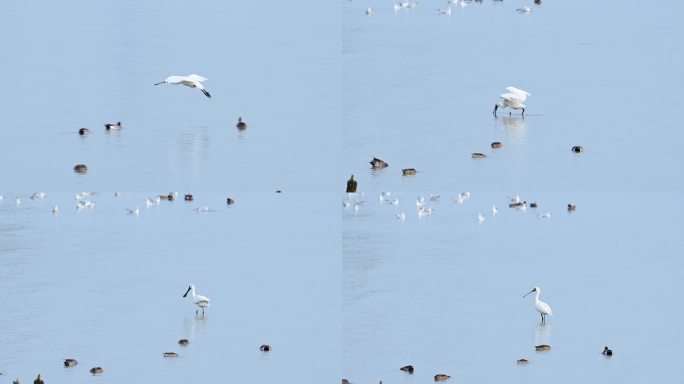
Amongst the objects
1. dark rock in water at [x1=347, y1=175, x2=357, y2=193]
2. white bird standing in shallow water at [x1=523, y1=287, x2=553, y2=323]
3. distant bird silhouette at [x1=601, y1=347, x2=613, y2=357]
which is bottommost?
distant bird silhouette at [x1=601, y1=347, x2=613, y2=357]

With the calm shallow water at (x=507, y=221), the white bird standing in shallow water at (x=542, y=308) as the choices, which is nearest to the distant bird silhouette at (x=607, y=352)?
the calm shallow water at (x=507, y=221)

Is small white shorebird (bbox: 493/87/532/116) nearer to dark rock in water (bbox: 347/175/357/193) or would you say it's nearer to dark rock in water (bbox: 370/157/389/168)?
dark rock in water (bbox: 370/157/389/168)

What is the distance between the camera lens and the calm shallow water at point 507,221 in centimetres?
1501

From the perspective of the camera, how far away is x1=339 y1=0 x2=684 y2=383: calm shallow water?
49.2ft

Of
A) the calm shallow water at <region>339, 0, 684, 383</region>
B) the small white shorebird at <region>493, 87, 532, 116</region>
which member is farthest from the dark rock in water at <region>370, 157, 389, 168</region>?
the small white shorebird at <region>493, 87, 532, 116</region>

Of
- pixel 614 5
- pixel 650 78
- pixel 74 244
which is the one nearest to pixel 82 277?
pixel 74 244

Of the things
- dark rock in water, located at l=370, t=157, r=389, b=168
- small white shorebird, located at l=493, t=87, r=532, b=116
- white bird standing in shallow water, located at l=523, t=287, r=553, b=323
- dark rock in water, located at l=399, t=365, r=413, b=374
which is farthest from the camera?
small white shorebird, located at l=493, t=87, r=532, b=116

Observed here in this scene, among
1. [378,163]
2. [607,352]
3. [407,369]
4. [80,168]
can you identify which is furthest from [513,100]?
[80,168]

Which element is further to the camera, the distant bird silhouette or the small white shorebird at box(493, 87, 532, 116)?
the small white shorebird at box(493, 87, 532, 116)

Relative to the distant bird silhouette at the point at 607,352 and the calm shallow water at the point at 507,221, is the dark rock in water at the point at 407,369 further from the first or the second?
the distant bird silhouette at the point at 607,352

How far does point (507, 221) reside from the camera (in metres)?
19.8

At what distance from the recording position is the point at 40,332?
16094 millimetres

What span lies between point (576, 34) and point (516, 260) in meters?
7.32

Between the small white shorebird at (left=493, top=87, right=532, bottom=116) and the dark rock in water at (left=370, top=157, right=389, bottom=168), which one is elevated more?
the small white shorebird at (left=493, top=87, right=532, bottom=116)
